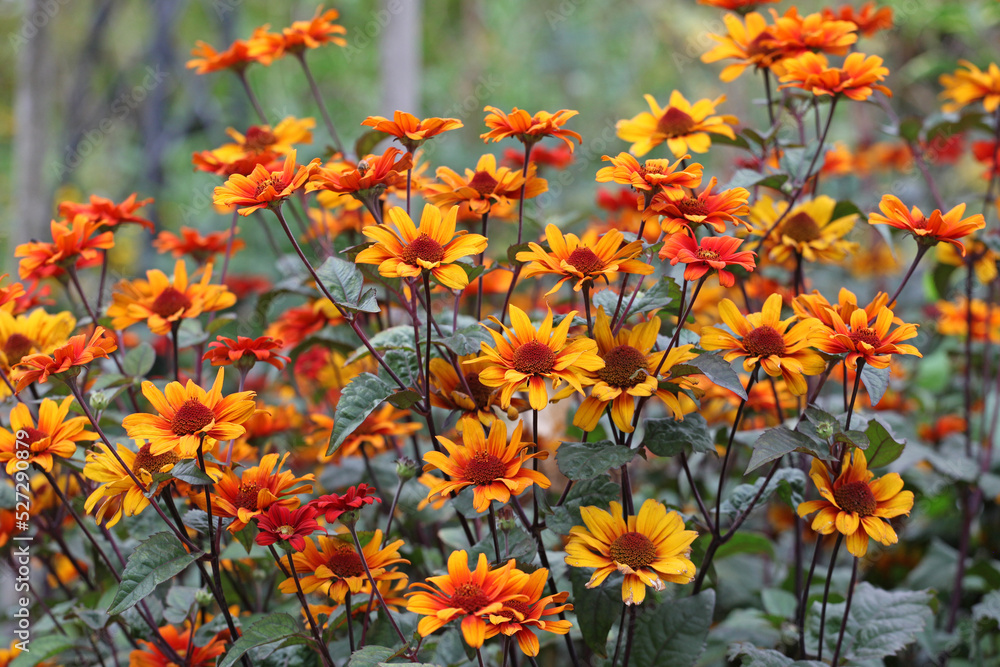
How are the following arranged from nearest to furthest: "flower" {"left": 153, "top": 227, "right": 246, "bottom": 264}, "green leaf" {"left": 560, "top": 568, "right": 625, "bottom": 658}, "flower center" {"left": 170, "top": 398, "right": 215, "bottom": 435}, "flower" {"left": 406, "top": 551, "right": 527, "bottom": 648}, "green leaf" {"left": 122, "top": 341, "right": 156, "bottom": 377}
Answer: "flower" {"left": 406, "top": 551, "right": 527, "bottom": 648}
"flower center" {"left": 170, "top": 398, "right": 215, "bottom": 435}
"green leaf" {"left": 560, "top": 568, "right": 625, "bottom": 658}
"green leaf" {"left": 122, "top": 341, "right": 156, "bottom": 377}
"flower" {"left": 153, "top": 227, "right": 246, "bottom": 264}

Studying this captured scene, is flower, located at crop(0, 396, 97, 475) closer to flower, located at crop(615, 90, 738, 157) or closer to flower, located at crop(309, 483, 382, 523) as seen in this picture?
Result: flower, located at crop(309, 483, 382, 523)

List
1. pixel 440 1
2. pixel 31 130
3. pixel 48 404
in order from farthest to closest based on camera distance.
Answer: pixel 440 1 < pixel 31 130 < pixel 48 404

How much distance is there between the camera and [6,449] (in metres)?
0.81

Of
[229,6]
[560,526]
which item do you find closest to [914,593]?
[560,526]

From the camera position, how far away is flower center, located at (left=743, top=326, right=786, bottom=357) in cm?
76

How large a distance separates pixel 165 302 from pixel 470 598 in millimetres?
602

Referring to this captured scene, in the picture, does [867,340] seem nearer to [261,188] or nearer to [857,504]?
[857,504]

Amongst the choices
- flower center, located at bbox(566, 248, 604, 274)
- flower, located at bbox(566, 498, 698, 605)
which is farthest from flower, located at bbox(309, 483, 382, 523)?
flower center, located at bbox(566, 248, 604, 274)

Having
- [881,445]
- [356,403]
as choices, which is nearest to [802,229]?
[881,445]

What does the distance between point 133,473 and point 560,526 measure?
45 cm

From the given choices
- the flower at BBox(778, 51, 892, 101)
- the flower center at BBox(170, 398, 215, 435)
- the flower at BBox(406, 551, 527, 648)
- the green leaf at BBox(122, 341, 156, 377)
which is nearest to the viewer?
the flower at BBox(406, 551, 527, 648)

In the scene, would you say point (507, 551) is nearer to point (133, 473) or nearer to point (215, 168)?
point (133, 473)

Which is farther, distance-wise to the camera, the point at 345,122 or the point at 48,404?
the point at 345,122

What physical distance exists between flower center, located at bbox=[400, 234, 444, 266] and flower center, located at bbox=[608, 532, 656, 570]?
35 centimetres
